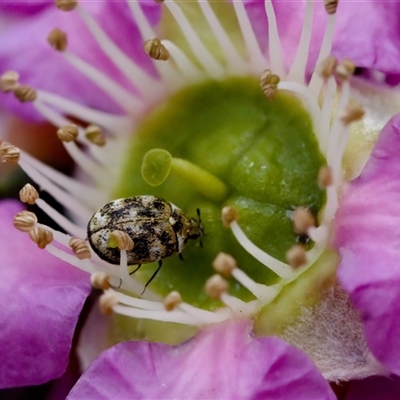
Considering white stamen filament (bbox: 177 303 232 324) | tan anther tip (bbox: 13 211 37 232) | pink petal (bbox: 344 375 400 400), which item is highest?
tan anther tip (bbox: 13 211 37 232)

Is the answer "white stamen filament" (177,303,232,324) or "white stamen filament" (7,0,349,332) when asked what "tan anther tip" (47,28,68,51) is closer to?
"white stamen filament" (7,0,349,332)

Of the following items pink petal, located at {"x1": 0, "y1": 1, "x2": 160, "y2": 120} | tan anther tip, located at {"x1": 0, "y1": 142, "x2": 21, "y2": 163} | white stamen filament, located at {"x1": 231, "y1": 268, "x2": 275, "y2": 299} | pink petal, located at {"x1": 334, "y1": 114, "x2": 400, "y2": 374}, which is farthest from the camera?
pink petal, located at {"x1": 0, "y1": 1, "x2": 160, "y2": 120}

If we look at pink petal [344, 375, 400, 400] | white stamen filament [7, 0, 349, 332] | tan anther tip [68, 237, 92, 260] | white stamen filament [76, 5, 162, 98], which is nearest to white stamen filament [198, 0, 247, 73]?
white stamen filament [7, 0, 349, 332]

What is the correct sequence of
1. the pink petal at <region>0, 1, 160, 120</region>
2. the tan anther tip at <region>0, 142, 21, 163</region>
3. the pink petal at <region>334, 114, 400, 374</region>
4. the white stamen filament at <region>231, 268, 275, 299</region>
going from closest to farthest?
the pink petal at <region>334, 114, 400, 374</region> → the white stamen filament at <region>231, 268, 275, 299</region> → the tan anther tip at <region>0, 142, 21, 163</region> → the pink petal at <region>0, 1, 160, 120</region>

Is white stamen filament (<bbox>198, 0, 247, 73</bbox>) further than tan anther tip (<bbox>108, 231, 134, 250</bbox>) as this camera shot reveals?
Yes

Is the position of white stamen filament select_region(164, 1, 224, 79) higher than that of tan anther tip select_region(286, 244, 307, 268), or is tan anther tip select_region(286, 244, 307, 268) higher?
white stamen filament select_region(164, 1, 224, 79)

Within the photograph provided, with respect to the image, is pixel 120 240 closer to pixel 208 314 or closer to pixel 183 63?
pixel 208 314
